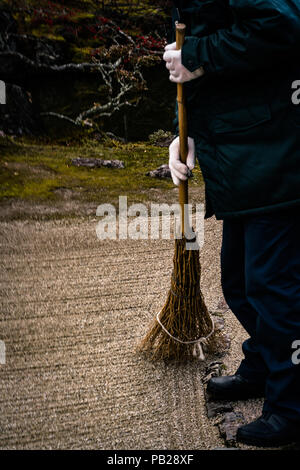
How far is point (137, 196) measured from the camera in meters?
3.79

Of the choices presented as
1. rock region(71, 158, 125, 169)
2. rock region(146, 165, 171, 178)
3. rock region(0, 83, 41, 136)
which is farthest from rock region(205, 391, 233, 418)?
rock region(0, 83, 41, 136)

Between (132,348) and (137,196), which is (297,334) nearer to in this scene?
(132,348)

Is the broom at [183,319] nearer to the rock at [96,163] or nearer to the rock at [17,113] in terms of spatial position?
the rock at [96,163]

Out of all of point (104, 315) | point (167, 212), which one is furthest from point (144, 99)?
point (104, 315)

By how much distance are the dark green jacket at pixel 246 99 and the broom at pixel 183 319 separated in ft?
1.10

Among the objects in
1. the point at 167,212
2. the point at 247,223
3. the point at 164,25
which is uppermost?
the point at 164,25

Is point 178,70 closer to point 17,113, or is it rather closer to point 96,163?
point 96,163

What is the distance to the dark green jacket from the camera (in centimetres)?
107

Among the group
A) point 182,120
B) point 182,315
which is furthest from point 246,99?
point 182,315

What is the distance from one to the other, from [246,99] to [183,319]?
2.73ft

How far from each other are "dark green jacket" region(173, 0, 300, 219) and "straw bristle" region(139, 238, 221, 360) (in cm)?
39

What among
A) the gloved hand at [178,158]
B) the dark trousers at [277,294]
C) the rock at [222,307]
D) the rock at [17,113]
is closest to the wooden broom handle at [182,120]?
the gloved hand at [178,158]

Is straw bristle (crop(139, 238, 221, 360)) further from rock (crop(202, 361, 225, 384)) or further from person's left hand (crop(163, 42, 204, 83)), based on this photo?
person's left hand (crop(163, 42, 204, 83))
